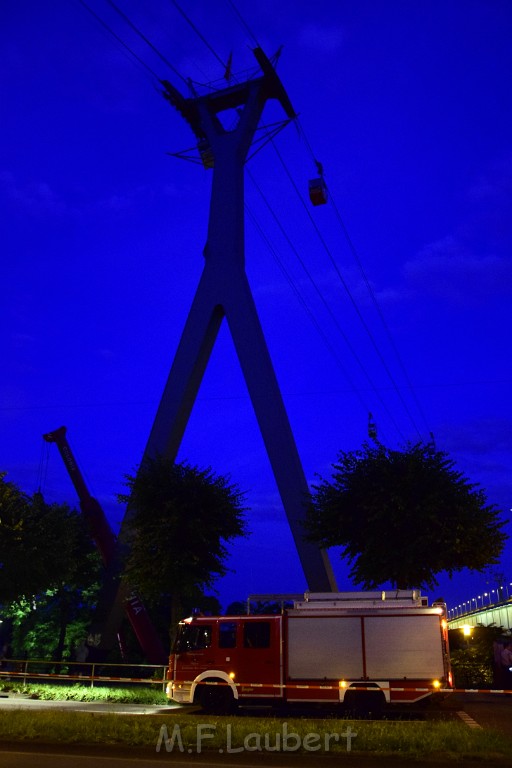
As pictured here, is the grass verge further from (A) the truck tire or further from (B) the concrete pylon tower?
(B) the concrete pylon tower

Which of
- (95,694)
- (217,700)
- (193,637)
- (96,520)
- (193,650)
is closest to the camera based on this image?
(217,700)

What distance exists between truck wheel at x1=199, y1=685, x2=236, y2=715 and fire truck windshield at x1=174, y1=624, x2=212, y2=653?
3.53 ft

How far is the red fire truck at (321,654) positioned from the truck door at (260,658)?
25 millimetres

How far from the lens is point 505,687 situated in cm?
2464

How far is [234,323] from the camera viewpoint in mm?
35094

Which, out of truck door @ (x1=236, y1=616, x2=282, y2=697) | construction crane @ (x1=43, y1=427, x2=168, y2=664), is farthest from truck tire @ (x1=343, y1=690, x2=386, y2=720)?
construction crane @ (x1=43, y1=427, x2=168, y2=664)

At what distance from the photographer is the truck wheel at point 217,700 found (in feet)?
58.2

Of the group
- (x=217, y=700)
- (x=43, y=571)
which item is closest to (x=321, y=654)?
(x=217, y=700)

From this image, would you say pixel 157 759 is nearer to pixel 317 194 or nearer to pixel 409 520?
pixel 409 520

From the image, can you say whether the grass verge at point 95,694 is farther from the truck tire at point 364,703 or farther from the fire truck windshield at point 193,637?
the truck tire at point 364,703

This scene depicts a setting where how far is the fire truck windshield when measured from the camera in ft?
60.2

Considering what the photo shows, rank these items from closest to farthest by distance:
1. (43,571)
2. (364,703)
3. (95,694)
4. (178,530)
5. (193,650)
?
(364,703) < (193,650) < (95,694) < (178,530) < (43,571)

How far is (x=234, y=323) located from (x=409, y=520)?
609 inches

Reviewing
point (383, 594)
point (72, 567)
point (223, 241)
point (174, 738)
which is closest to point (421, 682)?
point (383, 594)
